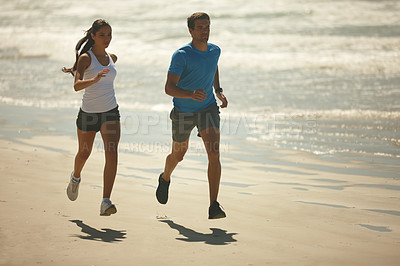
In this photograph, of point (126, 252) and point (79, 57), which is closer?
point (126, 252)

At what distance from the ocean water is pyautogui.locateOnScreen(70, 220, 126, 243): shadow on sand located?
13.2 feet

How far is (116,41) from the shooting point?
86.2 feet

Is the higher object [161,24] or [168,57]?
[161,24]

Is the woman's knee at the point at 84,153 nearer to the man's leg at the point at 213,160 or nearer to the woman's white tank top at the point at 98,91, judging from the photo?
the woman's white tank top at the point at 98,91

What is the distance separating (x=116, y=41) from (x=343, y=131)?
58.4 feet

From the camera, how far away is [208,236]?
16.1 feet

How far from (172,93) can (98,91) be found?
2.20 feet

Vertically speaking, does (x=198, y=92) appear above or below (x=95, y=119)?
above

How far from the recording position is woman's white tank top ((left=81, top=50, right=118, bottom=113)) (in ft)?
17.6

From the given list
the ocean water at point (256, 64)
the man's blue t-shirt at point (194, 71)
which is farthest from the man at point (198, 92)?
the ocean water at point (256, 64)

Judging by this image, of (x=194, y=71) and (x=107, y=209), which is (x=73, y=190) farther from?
(x=194, y=71)

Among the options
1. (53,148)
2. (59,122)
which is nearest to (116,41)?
(59,122)

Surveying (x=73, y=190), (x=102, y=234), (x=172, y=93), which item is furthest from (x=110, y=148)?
(x=102, y=234)

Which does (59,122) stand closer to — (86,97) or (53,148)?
(53,148)
